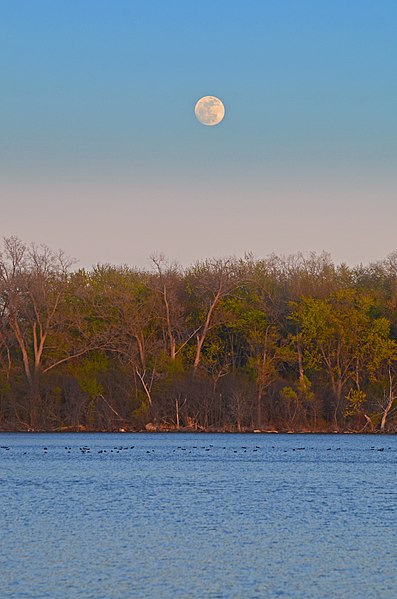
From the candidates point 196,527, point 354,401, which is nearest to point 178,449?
point 354,401

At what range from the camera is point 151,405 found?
302ft

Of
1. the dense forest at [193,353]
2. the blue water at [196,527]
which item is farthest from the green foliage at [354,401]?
the blue water at [196,527]

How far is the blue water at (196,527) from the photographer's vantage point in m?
23.5

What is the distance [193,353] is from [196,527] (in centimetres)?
6434

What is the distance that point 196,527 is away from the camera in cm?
3225

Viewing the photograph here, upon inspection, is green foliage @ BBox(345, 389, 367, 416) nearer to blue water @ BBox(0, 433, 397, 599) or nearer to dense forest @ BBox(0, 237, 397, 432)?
dense forest @ BBox(0, 237, 397, 432)

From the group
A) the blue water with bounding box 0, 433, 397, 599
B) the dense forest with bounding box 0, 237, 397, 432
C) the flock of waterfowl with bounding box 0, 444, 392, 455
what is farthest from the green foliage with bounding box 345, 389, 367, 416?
the blue water with bounding box 0, 433, 397, 599

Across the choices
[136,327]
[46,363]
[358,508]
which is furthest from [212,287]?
[358,508]

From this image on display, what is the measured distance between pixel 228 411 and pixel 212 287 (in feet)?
34.0

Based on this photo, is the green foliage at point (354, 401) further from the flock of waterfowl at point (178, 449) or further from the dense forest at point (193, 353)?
the flock of waterfowl at point (178, 449)

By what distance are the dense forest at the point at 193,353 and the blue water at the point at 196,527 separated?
27.9 m

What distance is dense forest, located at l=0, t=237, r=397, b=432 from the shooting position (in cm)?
9156

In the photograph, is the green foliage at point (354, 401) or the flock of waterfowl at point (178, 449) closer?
the flock of waterfowl at point (178, 449)

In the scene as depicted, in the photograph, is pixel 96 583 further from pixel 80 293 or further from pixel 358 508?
pixel 80 293
